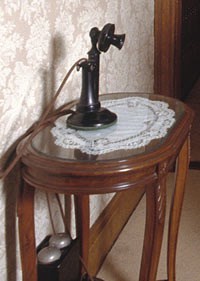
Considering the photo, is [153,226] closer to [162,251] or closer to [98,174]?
[98,174]

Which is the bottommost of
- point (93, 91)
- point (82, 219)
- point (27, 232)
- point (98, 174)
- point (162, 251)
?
point (162, 251)

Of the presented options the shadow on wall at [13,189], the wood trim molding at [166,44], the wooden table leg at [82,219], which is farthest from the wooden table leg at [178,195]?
the wood trim molding at [166,44]

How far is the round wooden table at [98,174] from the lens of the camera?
1.04 metres

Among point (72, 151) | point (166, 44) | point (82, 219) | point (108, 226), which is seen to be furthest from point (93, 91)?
point (166, 44)

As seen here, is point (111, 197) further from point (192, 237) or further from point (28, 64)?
point (28, 64)

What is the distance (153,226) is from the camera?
1.19 meters

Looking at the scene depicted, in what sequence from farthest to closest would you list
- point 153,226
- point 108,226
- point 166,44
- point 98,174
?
1. point 166,44
2. point 108,226
3. point 153,226
4. point 98,174

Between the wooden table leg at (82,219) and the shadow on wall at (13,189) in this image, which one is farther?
the wooden table leg at (82,219)

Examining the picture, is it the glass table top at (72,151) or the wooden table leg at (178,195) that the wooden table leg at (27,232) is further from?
the wooden table leg at (178,195)

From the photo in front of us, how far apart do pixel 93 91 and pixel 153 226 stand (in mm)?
371

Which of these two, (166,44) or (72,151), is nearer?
(72,151)

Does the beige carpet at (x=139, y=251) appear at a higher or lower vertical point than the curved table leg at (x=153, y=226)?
lower

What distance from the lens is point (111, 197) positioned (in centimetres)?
198

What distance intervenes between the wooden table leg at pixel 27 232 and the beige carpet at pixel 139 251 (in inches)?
23.3
